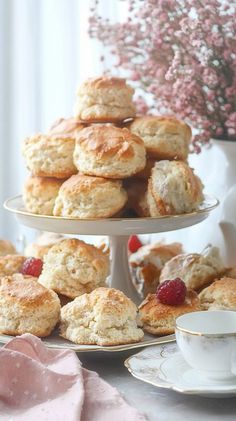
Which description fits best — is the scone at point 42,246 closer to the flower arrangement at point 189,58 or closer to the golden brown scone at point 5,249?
the golden brown scone at point 5,249

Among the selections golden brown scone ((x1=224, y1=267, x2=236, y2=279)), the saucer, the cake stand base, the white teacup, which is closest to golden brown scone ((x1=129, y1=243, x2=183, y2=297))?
the cake stand base

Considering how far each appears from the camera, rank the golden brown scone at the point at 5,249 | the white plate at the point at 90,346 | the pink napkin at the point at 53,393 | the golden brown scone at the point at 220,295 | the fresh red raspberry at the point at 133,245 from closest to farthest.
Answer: the pink napkin at the point at 53,393
the white plate at the point at 90,346
the golden brown scone at the point at 220,295
the golden brown scone at the point at 5,249
the fresh red raspberry at the point at 133,245

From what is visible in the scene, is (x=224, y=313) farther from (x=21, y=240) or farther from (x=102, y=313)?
(x=21, y=240)

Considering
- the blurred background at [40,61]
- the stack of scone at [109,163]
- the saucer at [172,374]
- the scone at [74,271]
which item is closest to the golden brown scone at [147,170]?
the stack of scone at [109,163]

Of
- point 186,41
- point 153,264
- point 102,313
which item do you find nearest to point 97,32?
point 186,41

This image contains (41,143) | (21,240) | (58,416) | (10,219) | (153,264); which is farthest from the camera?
(10,219)

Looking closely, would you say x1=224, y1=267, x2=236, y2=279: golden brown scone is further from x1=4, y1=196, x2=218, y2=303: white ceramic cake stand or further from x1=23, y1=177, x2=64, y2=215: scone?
x1=23, y1=177, x2=64, y2=215: scone
